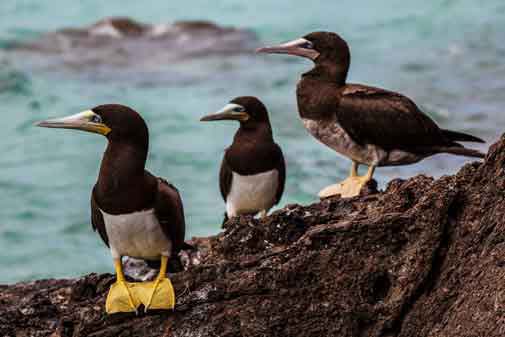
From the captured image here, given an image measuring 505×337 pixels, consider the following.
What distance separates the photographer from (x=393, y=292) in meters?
5.83

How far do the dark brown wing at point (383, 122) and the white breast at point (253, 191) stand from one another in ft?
2.42

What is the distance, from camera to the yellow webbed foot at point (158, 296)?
19.9ft

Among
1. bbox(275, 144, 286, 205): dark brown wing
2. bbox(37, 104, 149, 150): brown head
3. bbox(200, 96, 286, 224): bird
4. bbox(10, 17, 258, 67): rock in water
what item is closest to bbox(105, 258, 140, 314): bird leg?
bbox(37, 104, 149, 150): brown head

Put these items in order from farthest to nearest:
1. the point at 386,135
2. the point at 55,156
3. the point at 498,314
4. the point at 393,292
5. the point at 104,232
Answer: the point at 55,156, the point at 386,135, the point at 104,232, the point at 393,292, the point at 498,314

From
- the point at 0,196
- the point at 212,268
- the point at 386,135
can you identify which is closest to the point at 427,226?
the point at 212,268

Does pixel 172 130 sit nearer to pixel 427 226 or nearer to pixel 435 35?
pixel 435 35

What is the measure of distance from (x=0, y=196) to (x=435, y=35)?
10.4 metres

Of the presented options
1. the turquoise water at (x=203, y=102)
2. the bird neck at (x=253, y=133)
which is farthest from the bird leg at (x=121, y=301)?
the turquoise water at (x=203, y=102)

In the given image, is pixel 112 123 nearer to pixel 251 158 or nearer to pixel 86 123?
pixel 86 123

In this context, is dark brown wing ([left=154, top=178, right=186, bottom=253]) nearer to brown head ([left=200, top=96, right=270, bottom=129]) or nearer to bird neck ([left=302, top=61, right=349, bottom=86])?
brown head ([left=200, top=96, right=270, bottom=129])

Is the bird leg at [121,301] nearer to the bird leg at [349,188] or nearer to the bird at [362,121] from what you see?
the bird leg at [349,188]

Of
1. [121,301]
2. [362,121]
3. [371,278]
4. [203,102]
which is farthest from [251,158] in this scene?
[203,102]

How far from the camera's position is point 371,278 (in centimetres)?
A: 588

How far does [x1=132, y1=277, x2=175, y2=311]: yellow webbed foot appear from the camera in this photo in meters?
6.06
